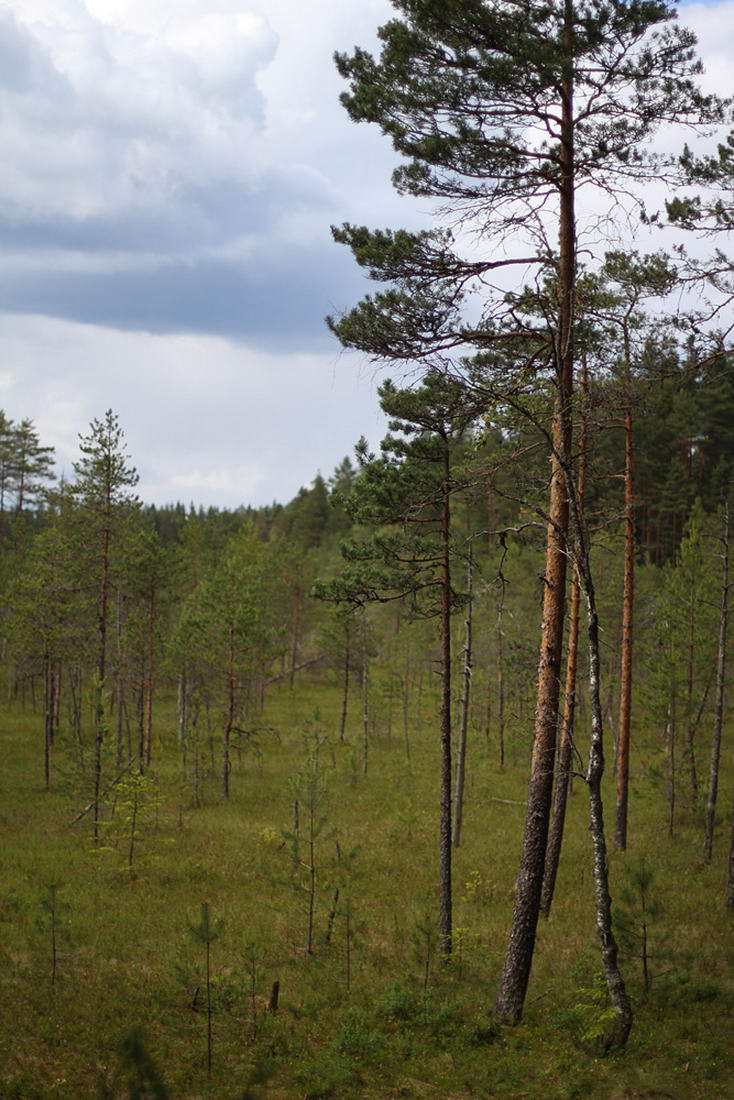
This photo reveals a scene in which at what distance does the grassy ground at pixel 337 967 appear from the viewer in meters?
8.58

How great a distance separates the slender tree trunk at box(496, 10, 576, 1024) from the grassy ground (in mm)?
877

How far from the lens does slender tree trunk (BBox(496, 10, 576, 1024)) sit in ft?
30.0

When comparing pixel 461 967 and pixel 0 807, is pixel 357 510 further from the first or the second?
pixel 0 807

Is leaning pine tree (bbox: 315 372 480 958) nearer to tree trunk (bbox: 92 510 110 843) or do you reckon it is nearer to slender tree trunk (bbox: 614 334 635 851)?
slender tree trunk (bbox: 614 334 635 851)

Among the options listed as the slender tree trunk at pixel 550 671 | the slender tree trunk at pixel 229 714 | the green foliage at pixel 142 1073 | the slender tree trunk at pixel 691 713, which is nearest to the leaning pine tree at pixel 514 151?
the slender tree trunk at pixel 550 671

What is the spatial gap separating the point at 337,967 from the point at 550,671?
7.84 m

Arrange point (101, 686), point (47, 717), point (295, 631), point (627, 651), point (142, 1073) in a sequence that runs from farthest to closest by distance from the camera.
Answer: point (295, 631) < point (47, 717) < point (101, 686) < point (627, 651) < point (142, 1073)

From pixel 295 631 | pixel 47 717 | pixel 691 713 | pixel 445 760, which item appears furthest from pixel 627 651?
pixel 295 631

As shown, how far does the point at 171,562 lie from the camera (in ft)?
102

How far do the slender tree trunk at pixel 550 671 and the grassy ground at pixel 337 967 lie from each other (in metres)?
0.88

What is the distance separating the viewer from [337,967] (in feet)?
43.2

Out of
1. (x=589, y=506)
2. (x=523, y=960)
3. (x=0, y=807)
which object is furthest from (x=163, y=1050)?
(x=0, y=807)

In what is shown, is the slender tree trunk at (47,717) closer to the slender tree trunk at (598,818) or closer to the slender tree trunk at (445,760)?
the slender tree trunk at (445,760)

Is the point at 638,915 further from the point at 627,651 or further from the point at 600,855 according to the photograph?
the point at 627,651
